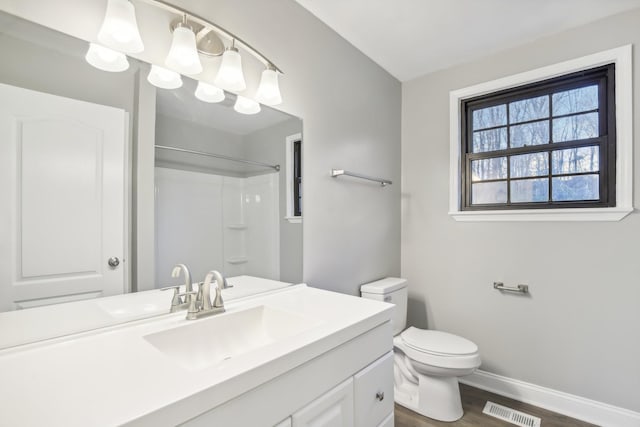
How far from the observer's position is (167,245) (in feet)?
3.70

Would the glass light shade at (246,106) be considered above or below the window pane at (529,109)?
below

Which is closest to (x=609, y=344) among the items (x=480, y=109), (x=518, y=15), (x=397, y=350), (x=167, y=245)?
(x=397, y=350)

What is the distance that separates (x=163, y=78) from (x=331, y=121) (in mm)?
971

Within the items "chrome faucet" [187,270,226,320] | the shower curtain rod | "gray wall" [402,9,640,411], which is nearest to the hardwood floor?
"gray wall" [402,9,640,411]

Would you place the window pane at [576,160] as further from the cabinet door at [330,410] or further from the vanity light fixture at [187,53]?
the cabinet door at [330,410]

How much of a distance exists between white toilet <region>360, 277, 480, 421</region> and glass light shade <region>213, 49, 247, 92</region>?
4.47 ft

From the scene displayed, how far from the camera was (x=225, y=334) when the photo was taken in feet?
3.63

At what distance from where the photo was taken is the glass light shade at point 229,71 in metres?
1.25

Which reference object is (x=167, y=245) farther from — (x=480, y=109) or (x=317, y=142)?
(x=480, y=109)

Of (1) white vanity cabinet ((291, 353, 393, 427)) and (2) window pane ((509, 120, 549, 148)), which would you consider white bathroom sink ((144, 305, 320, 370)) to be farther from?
(2) window pane ((509, 120, 549, 148))

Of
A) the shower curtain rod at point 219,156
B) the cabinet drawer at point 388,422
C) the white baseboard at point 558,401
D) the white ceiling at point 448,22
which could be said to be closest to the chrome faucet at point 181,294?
the shower curtain rod at point 219,156

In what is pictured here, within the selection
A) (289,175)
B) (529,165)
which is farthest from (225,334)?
(529,165)

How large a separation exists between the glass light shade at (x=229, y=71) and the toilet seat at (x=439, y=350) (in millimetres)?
1717

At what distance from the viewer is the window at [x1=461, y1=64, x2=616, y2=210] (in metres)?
1.82
